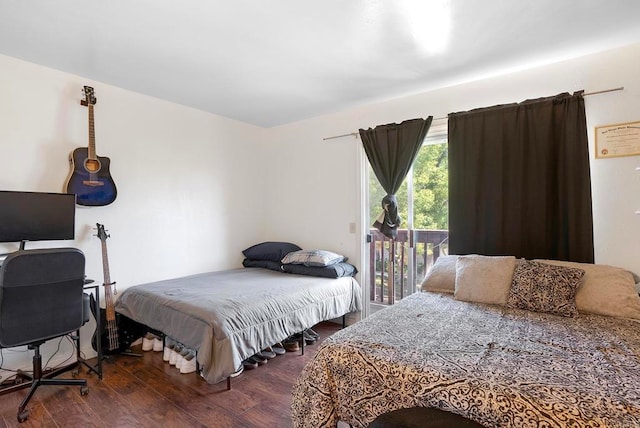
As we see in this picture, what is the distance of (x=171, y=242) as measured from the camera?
344cm

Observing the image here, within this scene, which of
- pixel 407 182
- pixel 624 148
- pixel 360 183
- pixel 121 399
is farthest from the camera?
pixel 360 183

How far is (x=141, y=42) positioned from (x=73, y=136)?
115 centimetres

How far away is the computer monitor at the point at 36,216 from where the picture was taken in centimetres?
221

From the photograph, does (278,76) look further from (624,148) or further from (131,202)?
(624,148)

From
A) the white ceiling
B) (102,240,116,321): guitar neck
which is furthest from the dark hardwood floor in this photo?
the white ceiling

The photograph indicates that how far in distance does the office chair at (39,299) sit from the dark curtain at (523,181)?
301 centimetres

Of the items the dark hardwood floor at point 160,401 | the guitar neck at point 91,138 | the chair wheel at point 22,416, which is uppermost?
the guitar neck at point 91,138

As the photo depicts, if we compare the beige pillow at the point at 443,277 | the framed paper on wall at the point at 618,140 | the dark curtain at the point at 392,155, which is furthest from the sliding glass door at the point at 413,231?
the framed paper on wall at the point at 618,140

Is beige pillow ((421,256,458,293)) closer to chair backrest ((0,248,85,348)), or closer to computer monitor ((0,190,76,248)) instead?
chair backrest ((0,248,85,348))

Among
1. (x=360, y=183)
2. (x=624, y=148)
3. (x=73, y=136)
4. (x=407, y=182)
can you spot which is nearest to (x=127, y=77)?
(x=73, y=136)

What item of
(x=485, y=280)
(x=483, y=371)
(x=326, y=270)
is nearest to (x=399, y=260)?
(x=326, y=270)

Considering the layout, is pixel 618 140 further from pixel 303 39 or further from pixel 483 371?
pixel 303 39

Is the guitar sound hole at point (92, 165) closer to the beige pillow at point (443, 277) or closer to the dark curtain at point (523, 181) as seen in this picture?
the beige pillow at point (443, 277)

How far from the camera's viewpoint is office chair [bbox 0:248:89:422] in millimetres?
1907
